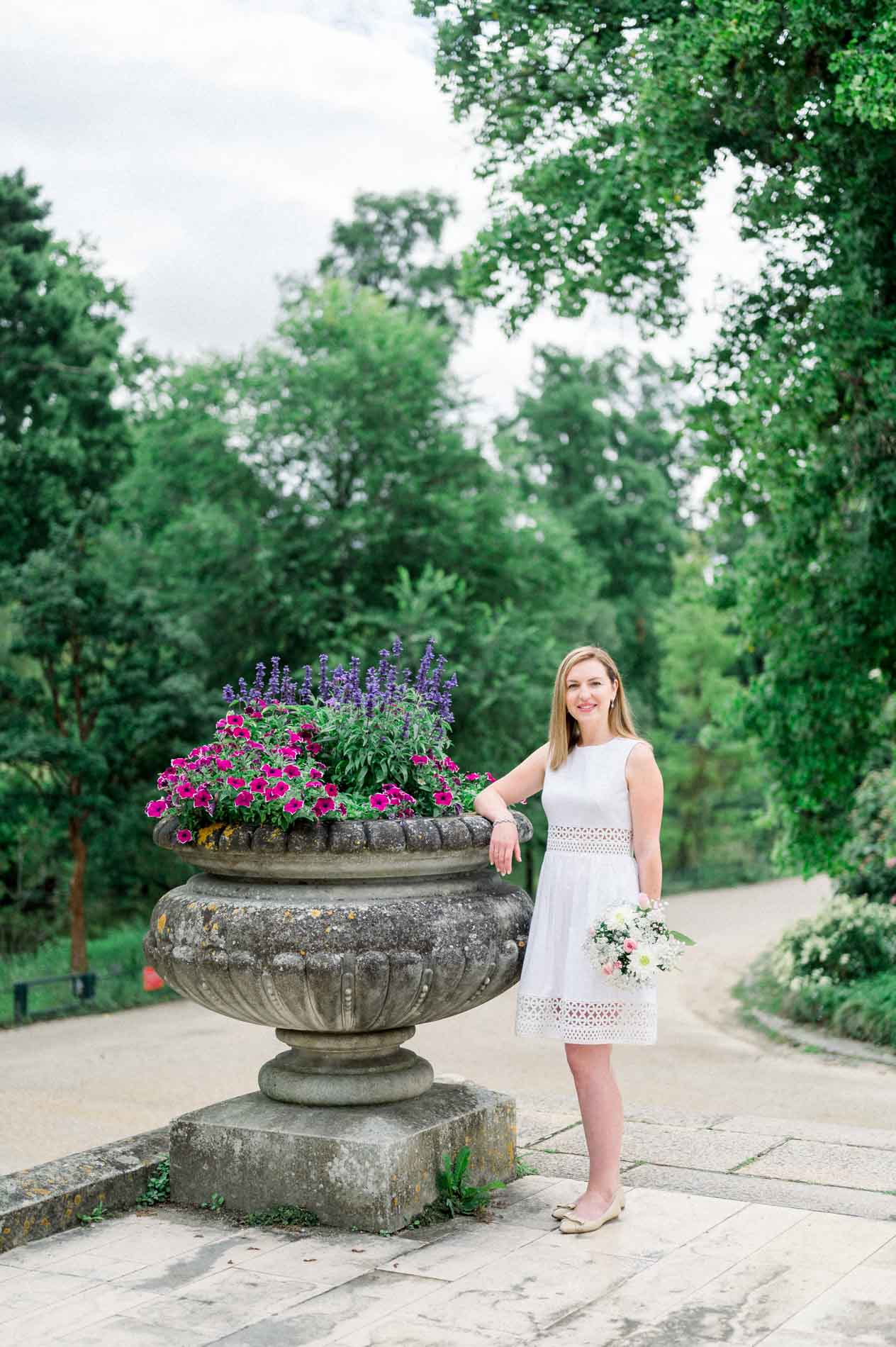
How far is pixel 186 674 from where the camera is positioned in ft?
54.3

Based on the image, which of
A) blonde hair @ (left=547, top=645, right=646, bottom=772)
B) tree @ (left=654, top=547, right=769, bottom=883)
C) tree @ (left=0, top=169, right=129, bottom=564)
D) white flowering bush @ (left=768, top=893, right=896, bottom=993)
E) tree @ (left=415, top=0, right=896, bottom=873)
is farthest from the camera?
tree @ (left=654, top=547, right=769, bottom=883)

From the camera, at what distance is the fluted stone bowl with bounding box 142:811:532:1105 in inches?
→ 172

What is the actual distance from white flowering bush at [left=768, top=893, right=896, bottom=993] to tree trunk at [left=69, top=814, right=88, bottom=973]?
8169 mm

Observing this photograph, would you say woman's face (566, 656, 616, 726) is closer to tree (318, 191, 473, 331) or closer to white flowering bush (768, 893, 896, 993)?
white flowering bush (768, 893, 896, 993)

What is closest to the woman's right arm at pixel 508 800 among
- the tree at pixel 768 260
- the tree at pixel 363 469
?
the tree at pixel 768 260

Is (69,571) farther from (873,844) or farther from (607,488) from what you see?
(607,488)

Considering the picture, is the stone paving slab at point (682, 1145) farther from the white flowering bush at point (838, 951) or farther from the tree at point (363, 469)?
the tree at point (363, 469)

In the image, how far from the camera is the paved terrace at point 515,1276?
3.56 meters

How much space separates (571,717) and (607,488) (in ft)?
105

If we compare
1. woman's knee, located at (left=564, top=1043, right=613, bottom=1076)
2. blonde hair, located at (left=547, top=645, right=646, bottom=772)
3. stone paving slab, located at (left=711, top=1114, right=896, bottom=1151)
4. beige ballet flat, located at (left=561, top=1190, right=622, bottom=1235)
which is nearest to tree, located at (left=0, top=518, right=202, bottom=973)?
stone paving slab, located at (left=711, top=1114, right=896, bottom=1151)

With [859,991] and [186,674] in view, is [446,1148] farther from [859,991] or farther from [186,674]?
[186,674]

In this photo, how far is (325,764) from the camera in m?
4.88

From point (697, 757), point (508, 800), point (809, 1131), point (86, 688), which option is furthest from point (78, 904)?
point (697, 757)

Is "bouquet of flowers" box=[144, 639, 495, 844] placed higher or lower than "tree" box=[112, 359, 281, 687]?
lower
